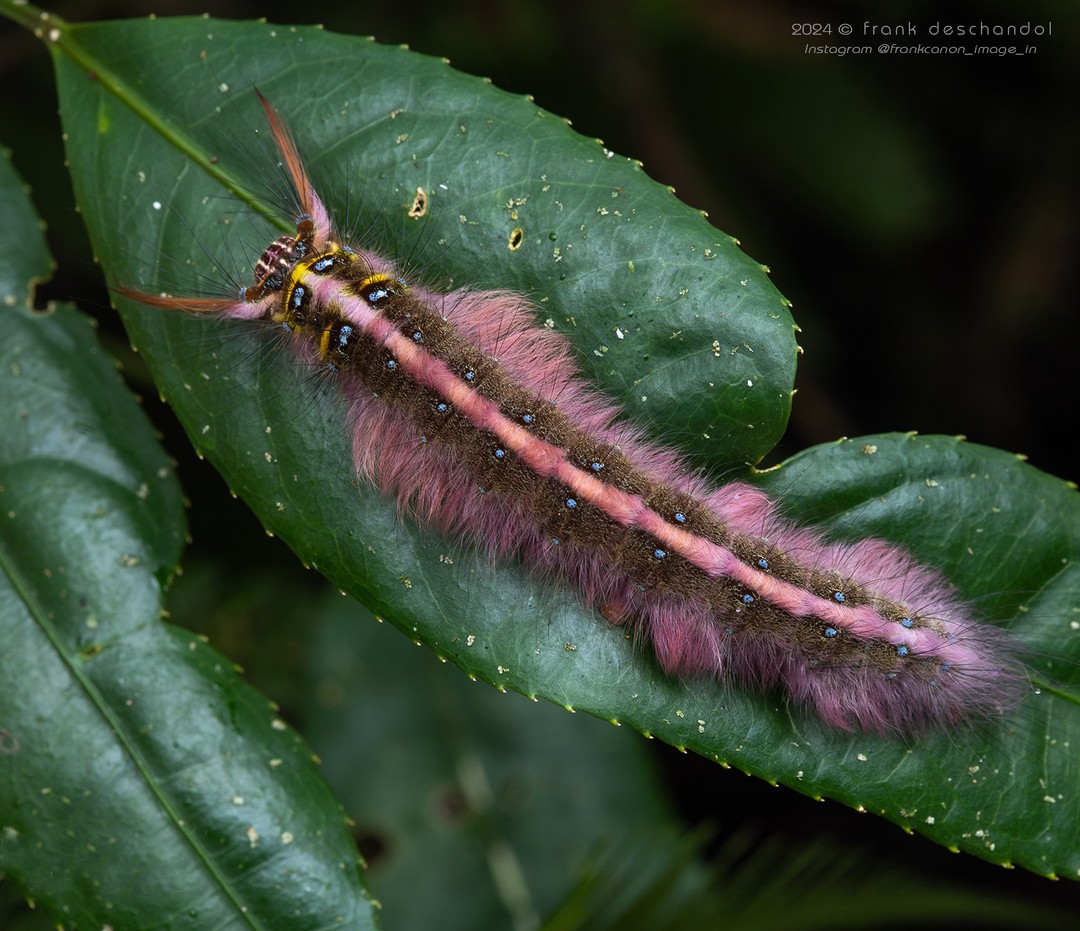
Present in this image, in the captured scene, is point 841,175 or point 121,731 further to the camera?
point 841,175

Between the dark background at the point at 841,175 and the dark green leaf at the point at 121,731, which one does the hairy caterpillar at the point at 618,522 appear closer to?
the dark green leaf at the point at 121,731

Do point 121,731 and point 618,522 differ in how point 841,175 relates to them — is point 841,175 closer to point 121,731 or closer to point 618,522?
point 618,522

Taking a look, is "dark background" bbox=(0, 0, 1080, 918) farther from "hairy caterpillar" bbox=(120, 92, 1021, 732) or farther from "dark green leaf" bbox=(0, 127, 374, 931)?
"hairy caterpillar" bbox=(120, 92, 1021, 732)

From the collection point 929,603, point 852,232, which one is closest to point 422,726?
point 929,603

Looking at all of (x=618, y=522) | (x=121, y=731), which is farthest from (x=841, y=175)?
(x=121, y=731)

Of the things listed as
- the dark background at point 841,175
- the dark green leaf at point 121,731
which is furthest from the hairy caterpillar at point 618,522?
the dark background at point 841,175

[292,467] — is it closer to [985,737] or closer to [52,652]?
[52,652]
